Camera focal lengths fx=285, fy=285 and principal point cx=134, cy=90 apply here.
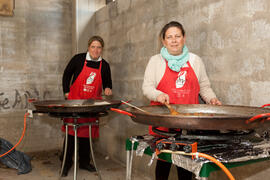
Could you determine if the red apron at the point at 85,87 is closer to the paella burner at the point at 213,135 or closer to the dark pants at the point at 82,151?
the dark pants at the point at 82,151

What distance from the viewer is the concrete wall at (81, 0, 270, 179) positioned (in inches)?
77.3

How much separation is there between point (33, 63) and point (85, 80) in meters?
1.37

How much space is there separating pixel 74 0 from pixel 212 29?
9.01 ft

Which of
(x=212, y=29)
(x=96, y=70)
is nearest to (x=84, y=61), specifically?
(x=96, y=70)

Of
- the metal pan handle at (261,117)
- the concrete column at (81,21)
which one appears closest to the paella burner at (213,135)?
the metal pan handle at (261,117)

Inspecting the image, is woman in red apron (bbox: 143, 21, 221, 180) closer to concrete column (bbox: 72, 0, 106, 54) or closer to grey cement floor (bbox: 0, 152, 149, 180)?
grey cement floor (bbox: 0, 152, 149, 180)

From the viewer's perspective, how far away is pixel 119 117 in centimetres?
377

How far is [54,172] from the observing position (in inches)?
137

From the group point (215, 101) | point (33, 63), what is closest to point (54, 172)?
point (33, 63)

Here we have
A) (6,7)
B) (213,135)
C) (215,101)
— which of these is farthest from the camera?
(6,7)

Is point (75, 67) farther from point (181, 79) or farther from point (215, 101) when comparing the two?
point (215, 101)

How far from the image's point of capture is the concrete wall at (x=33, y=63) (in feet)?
13.6

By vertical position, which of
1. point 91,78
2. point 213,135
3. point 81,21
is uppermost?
point 81,21

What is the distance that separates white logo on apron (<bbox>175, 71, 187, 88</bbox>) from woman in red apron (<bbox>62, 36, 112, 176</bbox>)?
1.25 meters
